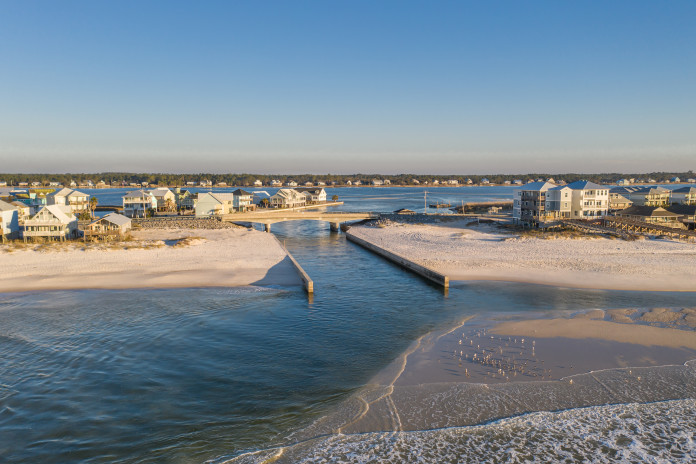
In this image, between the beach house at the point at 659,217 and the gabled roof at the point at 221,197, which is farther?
the gabled roof at the point at 221,197

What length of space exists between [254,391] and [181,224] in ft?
213

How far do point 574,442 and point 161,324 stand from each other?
74.0 feet

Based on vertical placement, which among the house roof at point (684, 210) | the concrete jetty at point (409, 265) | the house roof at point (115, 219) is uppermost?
the house roof at point (684, 210)

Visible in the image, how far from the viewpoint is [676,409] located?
16344 mm

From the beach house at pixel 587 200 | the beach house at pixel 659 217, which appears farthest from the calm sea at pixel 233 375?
the beach house at pixel 659 217

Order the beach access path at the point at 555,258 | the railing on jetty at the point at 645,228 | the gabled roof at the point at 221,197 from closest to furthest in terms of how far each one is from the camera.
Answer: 1. the beach access path at the point at 555,258
2. the railing on jetty at the point at 645,228
3. the gabled roof at the point at 221,197

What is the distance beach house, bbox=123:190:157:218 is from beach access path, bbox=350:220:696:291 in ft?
179

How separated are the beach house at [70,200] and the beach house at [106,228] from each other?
100 ft

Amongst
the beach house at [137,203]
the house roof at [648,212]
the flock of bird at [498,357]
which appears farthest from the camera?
the beach house at [137,203]

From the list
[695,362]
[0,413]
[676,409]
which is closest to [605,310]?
[695,362]

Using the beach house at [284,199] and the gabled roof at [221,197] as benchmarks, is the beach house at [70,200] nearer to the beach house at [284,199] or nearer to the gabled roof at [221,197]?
the gabled roof at [221,197]

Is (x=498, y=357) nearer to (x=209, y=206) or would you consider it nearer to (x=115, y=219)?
(x=115, y=219)

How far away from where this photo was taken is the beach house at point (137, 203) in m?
92.1

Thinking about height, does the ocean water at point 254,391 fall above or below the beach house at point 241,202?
below
